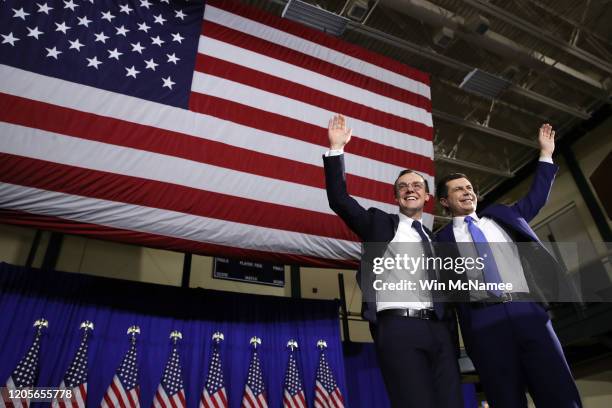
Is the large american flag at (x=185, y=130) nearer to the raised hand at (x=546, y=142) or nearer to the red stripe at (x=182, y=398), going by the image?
the red stripe at (x=182, y=398)

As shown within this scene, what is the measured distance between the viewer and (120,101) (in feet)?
8.63

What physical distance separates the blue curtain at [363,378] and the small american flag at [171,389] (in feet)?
5.47

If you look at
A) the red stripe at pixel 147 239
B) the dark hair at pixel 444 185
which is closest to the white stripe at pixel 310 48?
the red stripe at pixel 147 239

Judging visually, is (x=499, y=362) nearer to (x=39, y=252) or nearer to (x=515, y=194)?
(x=39, y=252)

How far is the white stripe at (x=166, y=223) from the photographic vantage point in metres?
2.20

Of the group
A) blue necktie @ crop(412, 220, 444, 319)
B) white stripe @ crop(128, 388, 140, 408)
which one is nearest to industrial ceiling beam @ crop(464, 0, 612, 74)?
blue necktie @ crop(412, 220, 444, 319)

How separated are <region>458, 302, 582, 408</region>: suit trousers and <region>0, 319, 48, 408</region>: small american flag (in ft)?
8.69

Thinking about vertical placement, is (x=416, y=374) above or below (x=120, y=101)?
below

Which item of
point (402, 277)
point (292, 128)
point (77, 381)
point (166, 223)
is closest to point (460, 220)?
point (402, 277)

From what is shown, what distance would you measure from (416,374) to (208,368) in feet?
7.78

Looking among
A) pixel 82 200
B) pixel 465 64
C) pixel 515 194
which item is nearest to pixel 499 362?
pixel 82 200

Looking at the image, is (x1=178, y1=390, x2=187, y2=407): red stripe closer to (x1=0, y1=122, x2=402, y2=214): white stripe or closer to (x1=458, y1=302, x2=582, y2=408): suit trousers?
(x1=0, y1=122, x2=402, y2=214): white stripe

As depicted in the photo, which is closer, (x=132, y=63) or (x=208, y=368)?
(x=132, y=63)

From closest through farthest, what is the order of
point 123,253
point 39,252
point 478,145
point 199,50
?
point 199,50 < point 39,252 < point 123,253 < point 478,145
